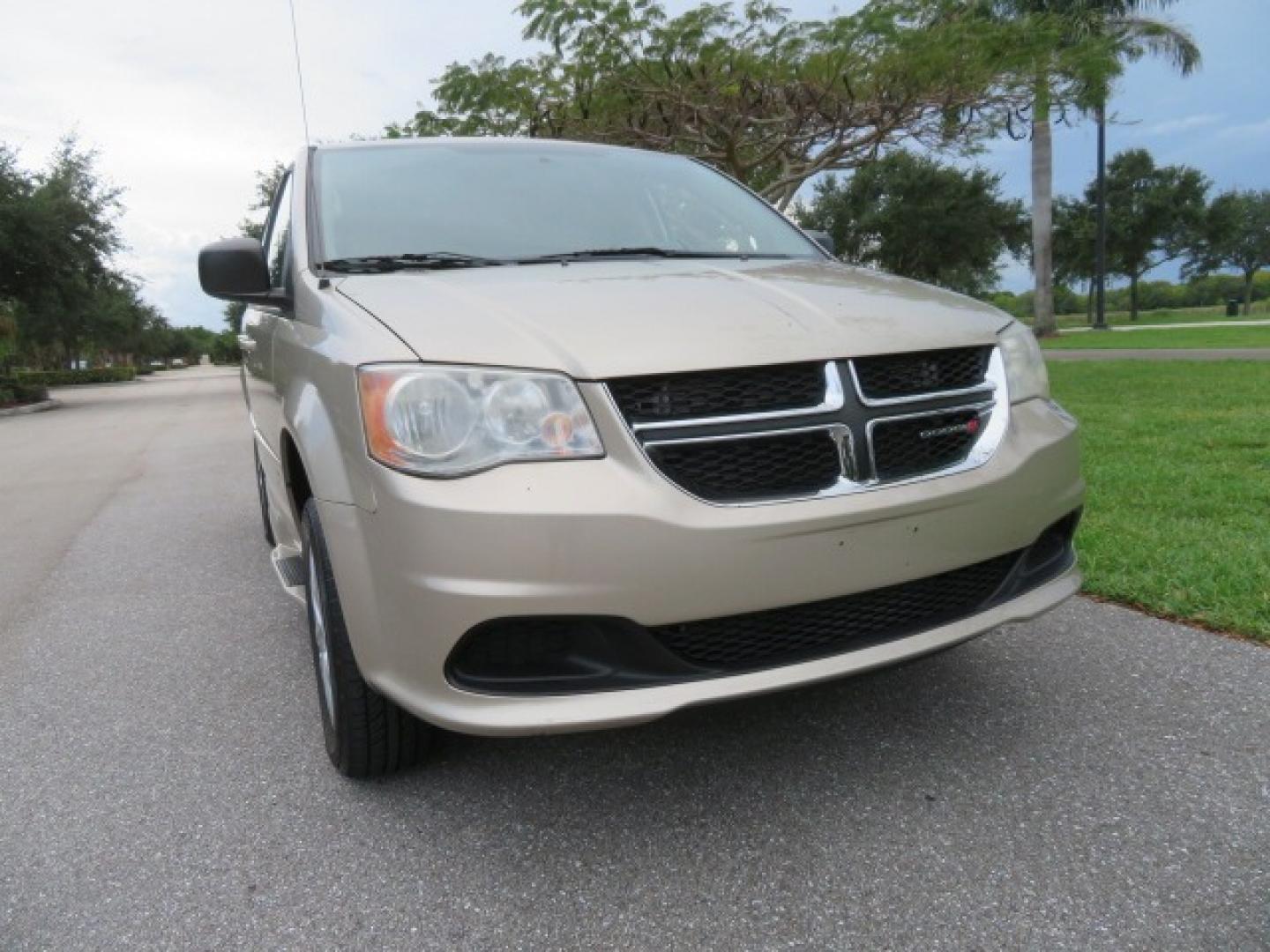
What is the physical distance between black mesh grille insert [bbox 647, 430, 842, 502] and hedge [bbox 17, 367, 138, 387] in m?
45.9

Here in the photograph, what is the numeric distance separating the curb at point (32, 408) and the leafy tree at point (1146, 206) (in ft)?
127

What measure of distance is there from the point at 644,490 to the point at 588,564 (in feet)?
0.58

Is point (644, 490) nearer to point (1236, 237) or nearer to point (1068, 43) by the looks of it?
point (1068, 43)

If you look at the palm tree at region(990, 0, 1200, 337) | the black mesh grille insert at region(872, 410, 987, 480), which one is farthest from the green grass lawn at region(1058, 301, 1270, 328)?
the black mesh grille insert at region(872, 410, 987, 480)

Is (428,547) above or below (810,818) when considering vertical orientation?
above

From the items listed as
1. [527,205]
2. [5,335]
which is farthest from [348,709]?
[5,335]

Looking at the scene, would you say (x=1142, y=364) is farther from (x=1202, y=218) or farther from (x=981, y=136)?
(x=1202, y=218)

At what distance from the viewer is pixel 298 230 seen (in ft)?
9.41

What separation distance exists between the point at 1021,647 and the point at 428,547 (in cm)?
212

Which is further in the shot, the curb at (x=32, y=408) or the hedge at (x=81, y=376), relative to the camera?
the hedge at (x=81, y=376)

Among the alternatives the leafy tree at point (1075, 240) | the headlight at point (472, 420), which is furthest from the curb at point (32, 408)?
the leafy tree at point (1075, 240)

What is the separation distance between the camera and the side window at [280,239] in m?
3.09

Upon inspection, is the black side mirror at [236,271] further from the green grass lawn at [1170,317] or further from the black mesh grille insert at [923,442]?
the green grass lawn at [1170,317]

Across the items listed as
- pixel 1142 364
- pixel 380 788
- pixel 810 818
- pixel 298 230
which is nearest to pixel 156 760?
pixel 380 788
